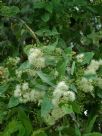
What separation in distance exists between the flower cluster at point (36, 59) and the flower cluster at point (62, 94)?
0.57 ft

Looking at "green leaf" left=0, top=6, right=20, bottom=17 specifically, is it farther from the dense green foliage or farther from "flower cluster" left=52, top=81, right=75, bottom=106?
"flower cluster" left=52, top=81, right=75, bottom=106

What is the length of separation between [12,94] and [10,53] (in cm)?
68

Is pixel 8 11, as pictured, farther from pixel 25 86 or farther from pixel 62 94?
pixel 62 94

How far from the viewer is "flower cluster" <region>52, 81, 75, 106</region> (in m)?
1.65

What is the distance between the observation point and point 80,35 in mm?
2666

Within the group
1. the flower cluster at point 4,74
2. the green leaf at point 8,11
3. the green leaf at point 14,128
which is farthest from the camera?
the green leaf at point 8,11

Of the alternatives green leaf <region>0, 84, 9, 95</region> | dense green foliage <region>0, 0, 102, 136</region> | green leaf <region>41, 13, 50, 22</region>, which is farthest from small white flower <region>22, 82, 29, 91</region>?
green leaf <region>41, 13, 50, 22</region>

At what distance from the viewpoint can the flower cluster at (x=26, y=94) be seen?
1812 mm

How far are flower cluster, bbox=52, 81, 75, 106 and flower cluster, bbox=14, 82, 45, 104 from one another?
133 mm

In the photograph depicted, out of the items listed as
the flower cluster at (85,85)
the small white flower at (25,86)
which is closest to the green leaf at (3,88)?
the small white flower at (25,86)

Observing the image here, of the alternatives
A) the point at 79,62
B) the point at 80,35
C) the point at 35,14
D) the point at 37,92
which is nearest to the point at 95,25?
the point at 80,35

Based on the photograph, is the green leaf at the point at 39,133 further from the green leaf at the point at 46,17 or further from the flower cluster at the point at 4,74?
the green leaf at the point at 46,17

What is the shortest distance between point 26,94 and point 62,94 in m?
0.21

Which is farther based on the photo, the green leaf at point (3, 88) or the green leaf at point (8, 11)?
the green leaf at point (8, 11)
